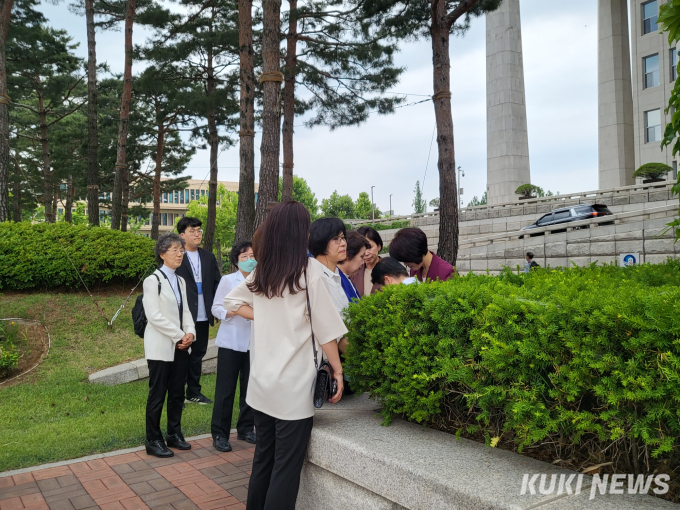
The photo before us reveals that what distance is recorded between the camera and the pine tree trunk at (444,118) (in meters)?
12.7

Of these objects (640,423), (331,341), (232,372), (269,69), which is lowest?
(232,372)

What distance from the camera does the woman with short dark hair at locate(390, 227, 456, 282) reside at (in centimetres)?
475

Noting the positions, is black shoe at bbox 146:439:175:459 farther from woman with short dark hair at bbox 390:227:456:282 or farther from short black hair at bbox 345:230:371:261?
woman with short dark hair at bbox 390:227:456:282

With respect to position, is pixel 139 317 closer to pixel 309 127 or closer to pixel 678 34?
pixel 678 34

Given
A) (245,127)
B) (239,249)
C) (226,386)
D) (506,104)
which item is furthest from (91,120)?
(506,104)

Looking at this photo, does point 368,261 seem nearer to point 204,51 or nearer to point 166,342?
point 166,342

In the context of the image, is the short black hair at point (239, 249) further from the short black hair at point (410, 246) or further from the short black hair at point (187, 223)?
the short black hair at point (410, 246)

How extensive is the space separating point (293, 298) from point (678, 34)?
2765mm

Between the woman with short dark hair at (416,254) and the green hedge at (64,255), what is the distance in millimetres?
9389

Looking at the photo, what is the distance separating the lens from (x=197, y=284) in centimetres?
681

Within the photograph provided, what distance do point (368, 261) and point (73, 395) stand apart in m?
4.78

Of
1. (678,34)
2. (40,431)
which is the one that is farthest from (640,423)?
(40,431)

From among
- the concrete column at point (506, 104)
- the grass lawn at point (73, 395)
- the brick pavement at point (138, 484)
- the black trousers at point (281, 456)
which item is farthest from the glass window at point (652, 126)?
the black trousers at point (281, 456)

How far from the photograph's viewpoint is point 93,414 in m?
6.65
